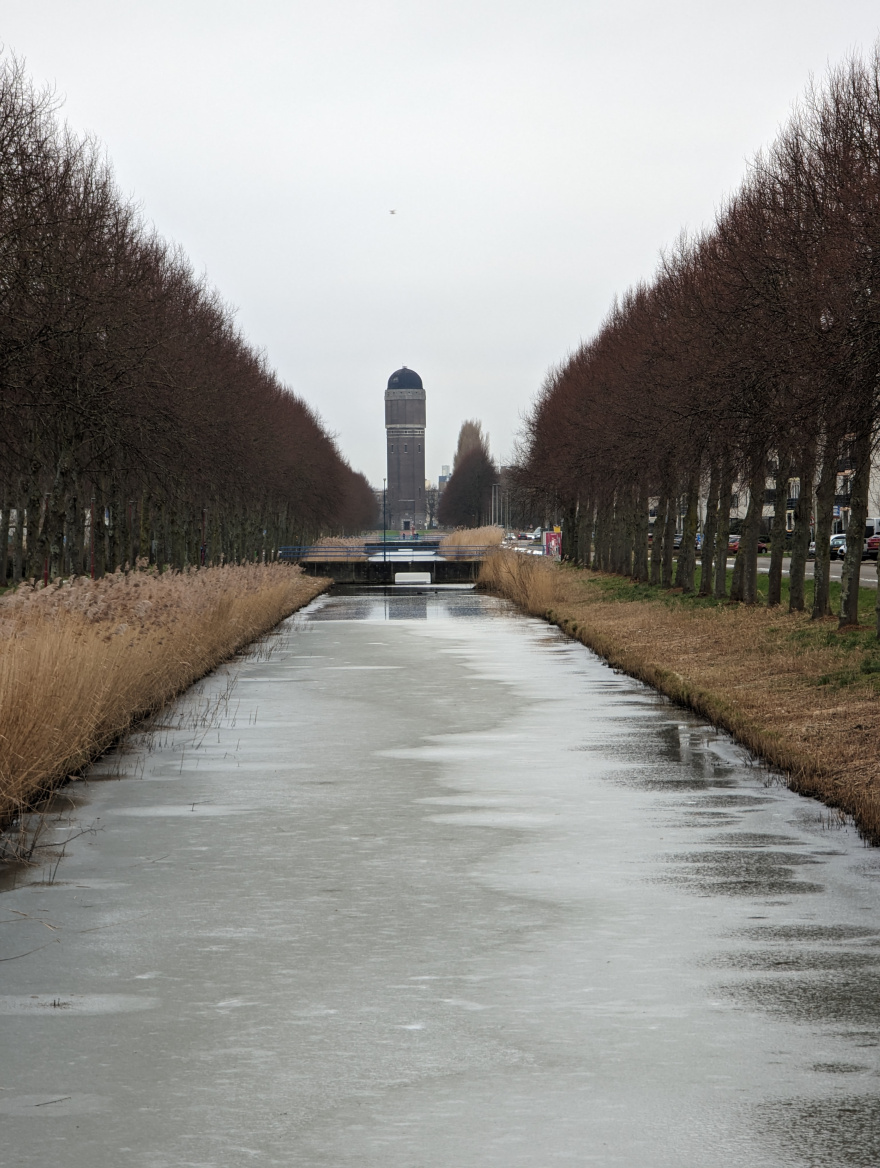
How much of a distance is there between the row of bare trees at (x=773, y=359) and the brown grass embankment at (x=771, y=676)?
1.64m

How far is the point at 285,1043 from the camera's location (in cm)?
645

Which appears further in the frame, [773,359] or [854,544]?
[854,544]

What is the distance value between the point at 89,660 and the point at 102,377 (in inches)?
474

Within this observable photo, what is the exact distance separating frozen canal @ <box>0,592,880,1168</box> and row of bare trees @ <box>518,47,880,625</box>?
6863 millimetres

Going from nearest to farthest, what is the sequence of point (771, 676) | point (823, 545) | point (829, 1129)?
point (829, 1129), point (771, 676), point (823, 545)

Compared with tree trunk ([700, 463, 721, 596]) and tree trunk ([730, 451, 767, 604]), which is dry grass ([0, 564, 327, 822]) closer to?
tree trunk ([730, 451, 767, 604])

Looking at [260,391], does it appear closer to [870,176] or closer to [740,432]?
[740,432]

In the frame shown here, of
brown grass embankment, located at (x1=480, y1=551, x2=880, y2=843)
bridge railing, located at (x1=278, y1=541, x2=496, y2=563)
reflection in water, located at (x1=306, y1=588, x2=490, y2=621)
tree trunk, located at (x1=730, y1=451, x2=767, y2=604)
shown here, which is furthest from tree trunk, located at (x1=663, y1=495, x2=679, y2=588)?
bridge railing, located at (x1=278, y1=541, x2=496, y2=563)

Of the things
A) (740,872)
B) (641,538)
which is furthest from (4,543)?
(740,872)

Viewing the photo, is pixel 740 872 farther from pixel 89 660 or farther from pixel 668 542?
pixel 668 542

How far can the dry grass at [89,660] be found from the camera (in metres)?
12.5

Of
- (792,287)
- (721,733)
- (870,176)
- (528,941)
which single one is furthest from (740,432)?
(528,941)

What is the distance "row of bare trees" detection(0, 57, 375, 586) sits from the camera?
63.1 feet

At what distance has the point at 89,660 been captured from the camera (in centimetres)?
1638
